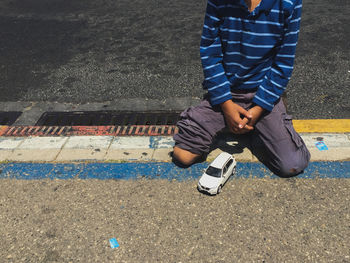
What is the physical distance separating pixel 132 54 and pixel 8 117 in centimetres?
224

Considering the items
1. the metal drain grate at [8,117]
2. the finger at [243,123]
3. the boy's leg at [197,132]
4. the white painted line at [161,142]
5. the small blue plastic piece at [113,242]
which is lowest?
the white painted line at [161,142]

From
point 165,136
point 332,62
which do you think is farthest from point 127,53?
point 332,62

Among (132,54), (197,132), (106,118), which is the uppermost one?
(197,132)

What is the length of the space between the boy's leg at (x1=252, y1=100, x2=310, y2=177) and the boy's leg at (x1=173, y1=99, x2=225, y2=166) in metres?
0.36

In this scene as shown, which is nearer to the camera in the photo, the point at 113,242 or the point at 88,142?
the point at 113,242

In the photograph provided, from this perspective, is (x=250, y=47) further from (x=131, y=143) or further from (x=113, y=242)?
(x=113, y=242)

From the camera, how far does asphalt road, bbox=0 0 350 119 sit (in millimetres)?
4520

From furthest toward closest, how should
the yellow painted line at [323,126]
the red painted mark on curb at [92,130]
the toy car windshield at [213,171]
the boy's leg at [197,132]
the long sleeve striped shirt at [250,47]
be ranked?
the red painted mark on curb at [92,130]
the yellow painted line at [323,126]
the boy's leg at [197,132]
the toy car windshield at [213,171]
the long sleeve striped shirt at [250,47]

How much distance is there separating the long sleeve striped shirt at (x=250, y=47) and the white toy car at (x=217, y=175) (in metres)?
0.50

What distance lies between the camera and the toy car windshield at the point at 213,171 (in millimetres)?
2809

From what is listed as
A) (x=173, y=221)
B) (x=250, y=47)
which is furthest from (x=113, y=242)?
(x=250, y=47)

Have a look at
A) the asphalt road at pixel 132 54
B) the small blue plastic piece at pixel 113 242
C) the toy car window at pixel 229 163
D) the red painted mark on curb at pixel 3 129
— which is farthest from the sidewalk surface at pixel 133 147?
the small blue plastic piece at pixel 113 242

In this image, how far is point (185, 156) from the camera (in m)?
3.06

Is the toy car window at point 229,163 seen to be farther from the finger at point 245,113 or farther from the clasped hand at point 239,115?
the finger at point 245,113
